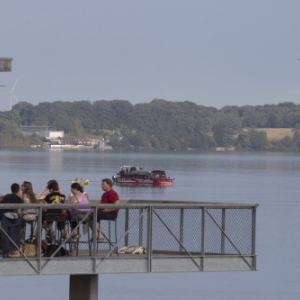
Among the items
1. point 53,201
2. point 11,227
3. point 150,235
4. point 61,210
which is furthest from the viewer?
point 53,201

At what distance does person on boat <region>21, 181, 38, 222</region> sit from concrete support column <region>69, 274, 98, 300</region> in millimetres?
1859

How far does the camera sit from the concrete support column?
2170 centimetres

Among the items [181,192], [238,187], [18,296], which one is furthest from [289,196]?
[18,296]

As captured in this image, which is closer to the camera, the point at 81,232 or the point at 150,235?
the point at 150,235

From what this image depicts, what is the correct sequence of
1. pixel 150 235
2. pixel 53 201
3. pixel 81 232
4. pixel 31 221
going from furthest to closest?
1. pixel 53 201
2. pixel 81 232
3. pixel 150 235
4. pixel 31 221

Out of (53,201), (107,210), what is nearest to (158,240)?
(107,210)

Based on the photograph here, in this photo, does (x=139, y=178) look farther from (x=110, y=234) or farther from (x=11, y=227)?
(x=11, y=227)

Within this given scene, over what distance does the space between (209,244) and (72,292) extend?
2891mm

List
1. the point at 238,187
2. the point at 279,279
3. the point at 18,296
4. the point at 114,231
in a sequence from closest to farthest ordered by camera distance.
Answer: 1. the point at 114,231
2. the point at 18,296
3. the point at 279,279
4. the point at 238,187

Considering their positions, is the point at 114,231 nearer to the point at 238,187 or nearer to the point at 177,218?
the point at 177,218

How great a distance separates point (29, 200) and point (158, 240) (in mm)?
2592

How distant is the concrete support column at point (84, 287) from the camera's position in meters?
21.7

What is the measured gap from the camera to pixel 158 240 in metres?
21.7

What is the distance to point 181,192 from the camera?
110 m
